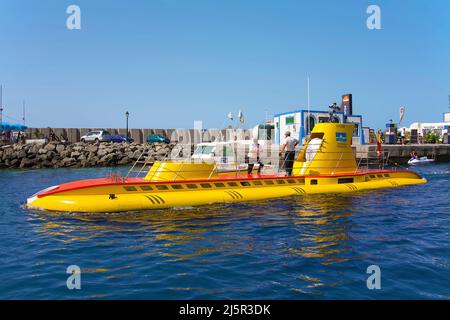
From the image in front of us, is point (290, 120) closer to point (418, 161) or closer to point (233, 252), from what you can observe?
point (418, 161)

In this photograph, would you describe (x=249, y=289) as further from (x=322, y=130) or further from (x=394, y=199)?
(x=322, y=130)

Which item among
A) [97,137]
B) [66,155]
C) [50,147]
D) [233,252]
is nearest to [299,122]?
[233,252]

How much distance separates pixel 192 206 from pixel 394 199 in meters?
9.11

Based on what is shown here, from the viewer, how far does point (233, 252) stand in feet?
35.3

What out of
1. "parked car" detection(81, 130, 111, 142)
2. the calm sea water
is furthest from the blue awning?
Result: the calm sea water

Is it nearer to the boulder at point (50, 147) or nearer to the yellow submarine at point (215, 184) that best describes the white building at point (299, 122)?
the yellow submarine at point (215, 184)

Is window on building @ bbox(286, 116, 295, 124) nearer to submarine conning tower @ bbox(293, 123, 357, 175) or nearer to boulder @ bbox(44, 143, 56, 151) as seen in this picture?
submarine conning tower @ bbox(293, 123, 357, 175)

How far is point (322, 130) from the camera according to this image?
21250mm

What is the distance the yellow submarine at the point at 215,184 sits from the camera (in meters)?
15.8

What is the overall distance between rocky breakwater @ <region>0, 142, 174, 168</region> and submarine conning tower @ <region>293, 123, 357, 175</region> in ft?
83.2

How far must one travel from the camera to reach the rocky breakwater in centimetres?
4522

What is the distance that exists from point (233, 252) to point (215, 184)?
7.53 metres
